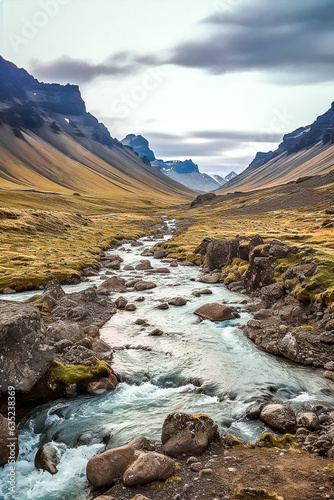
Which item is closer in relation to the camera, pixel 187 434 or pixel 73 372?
pixel 187 434

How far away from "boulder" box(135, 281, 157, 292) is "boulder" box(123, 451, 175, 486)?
28.7 m

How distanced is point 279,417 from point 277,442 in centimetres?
154

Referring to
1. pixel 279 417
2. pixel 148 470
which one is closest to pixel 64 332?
pixel 148 470

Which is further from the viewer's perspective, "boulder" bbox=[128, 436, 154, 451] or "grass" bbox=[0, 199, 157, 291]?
"grass" bbox=[0, 199, 157, 291]

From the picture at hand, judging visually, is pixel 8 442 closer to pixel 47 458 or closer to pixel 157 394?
pixel 47 458

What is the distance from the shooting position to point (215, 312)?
104ft

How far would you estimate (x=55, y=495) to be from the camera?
12812mm

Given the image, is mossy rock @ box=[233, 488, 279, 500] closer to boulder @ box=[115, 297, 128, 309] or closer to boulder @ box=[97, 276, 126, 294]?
boulder @ box=[115, 297, 128, 309]

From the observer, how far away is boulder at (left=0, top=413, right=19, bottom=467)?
14.2 m

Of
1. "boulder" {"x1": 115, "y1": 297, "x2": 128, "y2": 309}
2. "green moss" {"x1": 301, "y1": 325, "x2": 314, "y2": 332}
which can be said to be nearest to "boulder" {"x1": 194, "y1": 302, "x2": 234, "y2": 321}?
"green moss" {"x1": 301, "y1": 325, "x2": 314, "y2": 332}

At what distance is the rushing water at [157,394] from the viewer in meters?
14.6

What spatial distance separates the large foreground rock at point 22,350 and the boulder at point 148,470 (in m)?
8.23

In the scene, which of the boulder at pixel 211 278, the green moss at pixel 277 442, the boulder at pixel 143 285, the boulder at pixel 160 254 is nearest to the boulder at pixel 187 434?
the green moss at pixel 277 442

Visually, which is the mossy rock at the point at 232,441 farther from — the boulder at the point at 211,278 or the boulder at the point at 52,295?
the boulder at the point at 211,278
